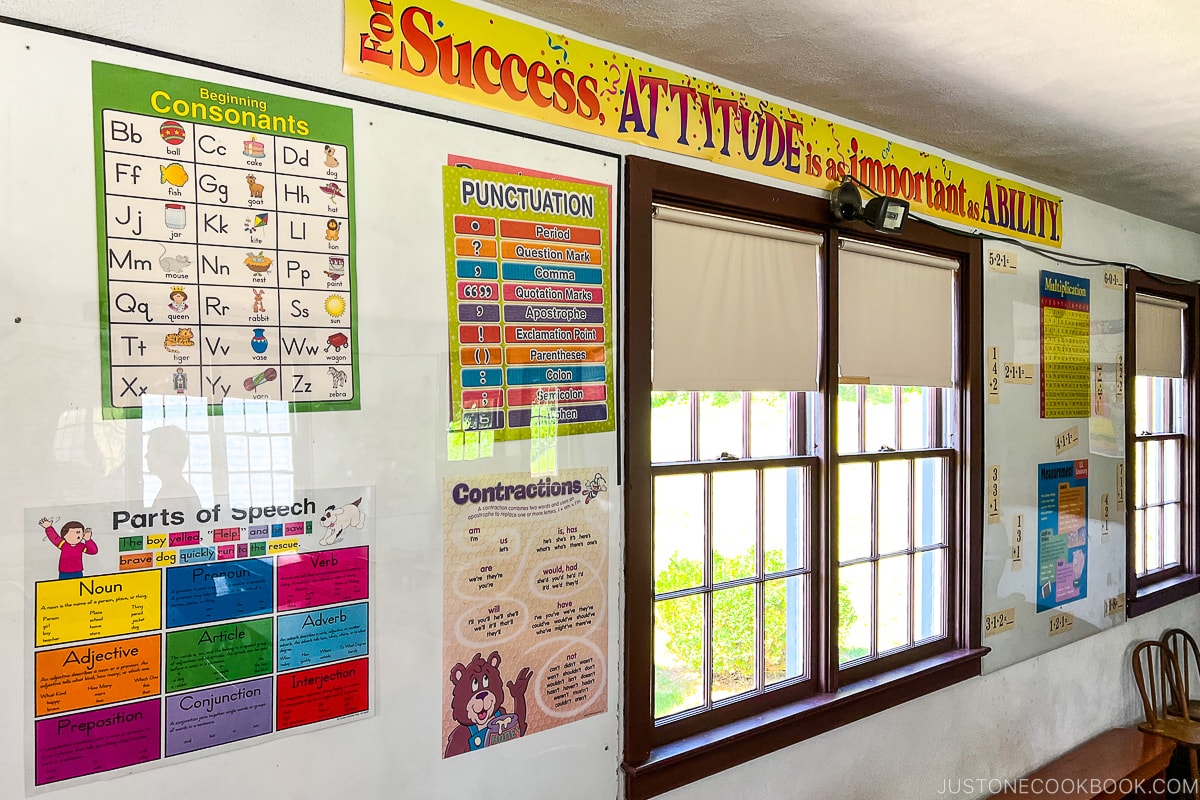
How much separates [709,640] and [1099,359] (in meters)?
3.07

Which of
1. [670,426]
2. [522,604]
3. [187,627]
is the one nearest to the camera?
[187,627]

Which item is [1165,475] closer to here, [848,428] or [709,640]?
[848,428]

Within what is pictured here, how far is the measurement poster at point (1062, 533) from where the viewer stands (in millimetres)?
4070

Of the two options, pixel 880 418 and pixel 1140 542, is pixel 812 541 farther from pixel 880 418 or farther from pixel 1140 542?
pixel 1140 542

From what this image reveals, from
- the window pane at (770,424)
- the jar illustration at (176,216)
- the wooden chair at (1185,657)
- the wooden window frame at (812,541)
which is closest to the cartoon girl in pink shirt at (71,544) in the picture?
the jar illustration at (176,216)

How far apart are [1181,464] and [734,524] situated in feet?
13.1

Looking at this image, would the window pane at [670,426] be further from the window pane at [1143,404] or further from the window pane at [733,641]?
the window pane at [1143,404]

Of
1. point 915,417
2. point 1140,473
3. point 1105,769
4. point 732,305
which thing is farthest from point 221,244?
point 1140,473

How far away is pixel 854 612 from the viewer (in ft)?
10.5

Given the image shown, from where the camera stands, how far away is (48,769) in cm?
159

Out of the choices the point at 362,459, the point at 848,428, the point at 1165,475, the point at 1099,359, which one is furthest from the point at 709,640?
the point at 1165,475

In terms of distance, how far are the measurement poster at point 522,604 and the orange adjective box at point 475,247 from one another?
58 centimetres

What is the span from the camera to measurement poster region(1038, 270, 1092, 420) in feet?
13.4

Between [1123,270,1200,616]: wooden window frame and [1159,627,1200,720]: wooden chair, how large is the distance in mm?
224
